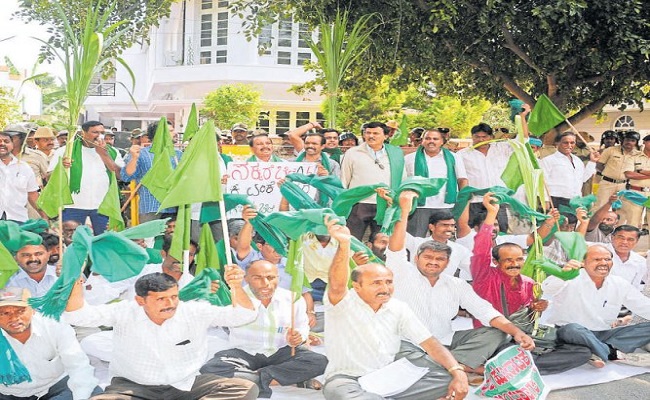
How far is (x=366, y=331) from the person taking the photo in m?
4.55

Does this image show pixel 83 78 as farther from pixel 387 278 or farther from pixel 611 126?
pixel 611 126

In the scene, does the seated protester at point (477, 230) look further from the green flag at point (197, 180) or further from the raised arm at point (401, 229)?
the green flag at point (197, 180)

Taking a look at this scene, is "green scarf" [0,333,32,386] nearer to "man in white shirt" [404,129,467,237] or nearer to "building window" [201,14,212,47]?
"man in white shirt" [404,129,467,237]

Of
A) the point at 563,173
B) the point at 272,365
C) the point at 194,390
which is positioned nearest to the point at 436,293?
the point at 272,365

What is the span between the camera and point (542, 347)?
5.75 metres

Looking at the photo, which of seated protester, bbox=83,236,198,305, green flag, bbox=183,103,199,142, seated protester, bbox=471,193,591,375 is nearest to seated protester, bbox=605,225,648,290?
seated protester, bbox=471,193,591,375

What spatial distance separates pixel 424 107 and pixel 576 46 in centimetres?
1466

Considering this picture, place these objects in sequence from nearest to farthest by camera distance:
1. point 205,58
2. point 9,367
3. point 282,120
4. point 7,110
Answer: point 9,367 < point 7,110 < point 282,120 < point 205,58

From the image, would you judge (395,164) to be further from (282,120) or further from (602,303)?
(282,120)

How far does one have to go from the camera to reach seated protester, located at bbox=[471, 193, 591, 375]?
5.71m

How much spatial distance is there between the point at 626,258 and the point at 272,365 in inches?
125

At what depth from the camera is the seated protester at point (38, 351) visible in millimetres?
4324

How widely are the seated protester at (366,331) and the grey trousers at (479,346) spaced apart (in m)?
0.78

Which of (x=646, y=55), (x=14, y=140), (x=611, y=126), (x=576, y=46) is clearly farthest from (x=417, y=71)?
(x=611, y=126)
